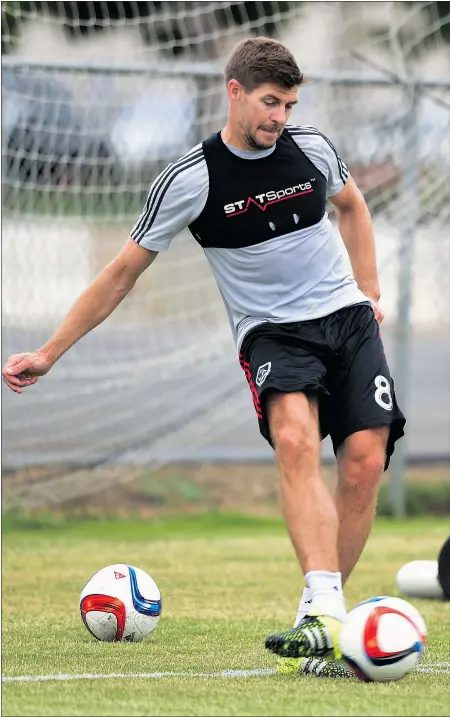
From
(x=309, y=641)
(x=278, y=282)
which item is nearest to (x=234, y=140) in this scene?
(x=278, y=282)

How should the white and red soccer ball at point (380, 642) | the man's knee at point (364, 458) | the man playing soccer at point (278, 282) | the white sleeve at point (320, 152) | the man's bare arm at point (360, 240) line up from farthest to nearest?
1. the man's bare arm at point (360, 240)
2. the white sleeve at point (320, 152)
3. the man's knee at point (364, 458)
4. the man playing soccer at point (278, 282)
5. the white and red soccer ball at point (380, 642)

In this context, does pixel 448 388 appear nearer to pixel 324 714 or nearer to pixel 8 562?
pixel 8 562

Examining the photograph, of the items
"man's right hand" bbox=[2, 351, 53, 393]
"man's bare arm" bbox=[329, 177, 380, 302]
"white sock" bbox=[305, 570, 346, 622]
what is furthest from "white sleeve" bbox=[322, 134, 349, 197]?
"white sock" bbox=[305, 570, 346, 622]

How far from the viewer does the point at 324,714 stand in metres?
3.60

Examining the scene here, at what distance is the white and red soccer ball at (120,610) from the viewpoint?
530 centimetres

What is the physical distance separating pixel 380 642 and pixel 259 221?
162 cm

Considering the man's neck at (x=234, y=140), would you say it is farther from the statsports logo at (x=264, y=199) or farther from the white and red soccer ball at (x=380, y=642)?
the white and red soccer ball at (x=380, y=642)

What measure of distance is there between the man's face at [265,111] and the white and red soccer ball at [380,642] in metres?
1.67

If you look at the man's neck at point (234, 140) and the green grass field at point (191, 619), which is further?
the man's neck at point (234, 140)

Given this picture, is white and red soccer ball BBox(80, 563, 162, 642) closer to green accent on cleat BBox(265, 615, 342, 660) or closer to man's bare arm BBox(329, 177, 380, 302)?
green accent on cleat BBox(265, 615, 342, 660)

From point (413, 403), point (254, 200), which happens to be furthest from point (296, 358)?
point (413, 403)

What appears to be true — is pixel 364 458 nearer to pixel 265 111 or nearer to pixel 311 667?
pixel 311 667

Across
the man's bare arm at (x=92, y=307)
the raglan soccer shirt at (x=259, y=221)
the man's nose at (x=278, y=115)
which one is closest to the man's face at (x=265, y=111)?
the man's nose at (x=278, y=115)

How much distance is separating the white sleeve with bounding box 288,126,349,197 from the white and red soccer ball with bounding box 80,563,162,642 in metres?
1.79
